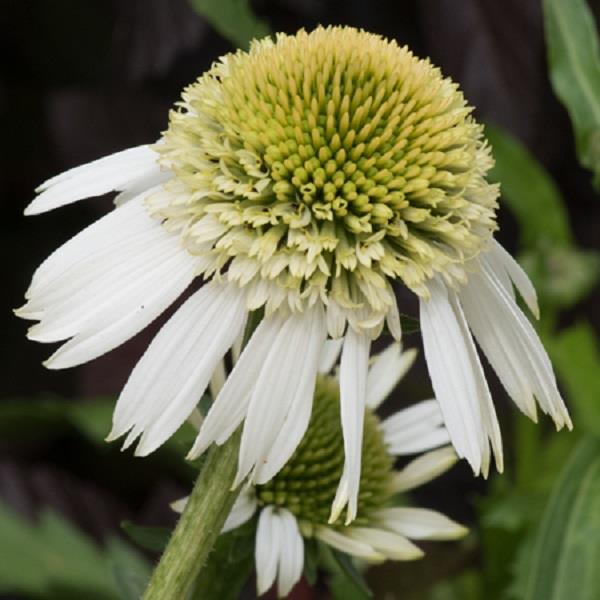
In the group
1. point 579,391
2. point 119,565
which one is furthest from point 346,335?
point 579,391

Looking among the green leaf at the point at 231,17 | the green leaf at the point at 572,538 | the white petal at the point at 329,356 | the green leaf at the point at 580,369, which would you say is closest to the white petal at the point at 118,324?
the white petal at the point at 329,356

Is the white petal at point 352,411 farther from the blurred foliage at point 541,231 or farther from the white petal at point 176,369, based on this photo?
the blurred foliage at point 541,231

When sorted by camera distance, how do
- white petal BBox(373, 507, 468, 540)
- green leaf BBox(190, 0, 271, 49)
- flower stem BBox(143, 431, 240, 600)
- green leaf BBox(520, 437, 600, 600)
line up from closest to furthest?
flower stem BBox(143, 431, 240, 600)
white petal BBox(373, 507, 468, 540)
green leaf BBox(520, 437, 600, 600)
green leaf BBox(190, 0, 271, 49)

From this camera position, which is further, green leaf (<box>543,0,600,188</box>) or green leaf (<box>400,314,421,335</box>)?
green leaf (<box>543,0,600,188</box>)

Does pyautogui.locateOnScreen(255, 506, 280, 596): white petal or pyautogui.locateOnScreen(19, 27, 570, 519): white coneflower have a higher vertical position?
pyautogui.locateOnScreen(19, 27, 570, 519): white coneflower

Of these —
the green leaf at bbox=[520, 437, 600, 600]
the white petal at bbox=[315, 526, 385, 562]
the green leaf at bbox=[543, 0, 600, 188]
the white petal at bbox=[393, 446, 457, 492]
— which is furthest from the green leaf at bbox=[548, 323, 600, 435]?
the white petal at bbox=[315, 526, 385, 562]

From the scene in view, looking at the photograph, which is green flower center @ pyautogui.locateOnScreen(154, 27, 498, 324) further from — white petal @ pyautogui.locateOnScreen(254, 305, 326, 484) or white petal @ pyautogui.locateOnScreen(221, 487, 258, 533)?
white petal @ pyautogui.locateOnScreen(221, 487, 258, 533)

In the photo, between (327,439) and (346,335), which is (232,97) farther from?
(327,439)
